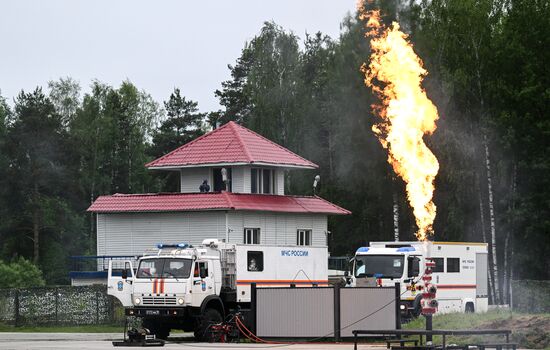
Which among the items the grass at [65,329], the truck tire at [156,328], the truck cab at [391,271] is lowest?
the grass at [65,329]

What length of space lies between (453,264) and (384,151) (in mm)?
22075

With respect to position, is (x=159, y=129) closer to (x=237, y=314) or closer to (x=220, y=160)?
(x=220, y=160)

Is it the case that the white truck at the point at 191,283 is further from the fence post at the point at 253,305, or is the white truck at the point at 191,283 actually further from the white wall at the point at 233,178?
the white wall at the point at 233,178

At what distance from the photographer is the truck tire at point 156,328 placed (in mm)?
40938

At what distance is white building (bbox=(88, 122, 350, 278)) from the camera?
192 ft

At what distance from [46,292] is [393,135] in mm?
19854

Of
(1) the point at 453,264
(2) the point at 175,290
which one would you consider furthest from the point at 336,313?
(1) the point at 453,264

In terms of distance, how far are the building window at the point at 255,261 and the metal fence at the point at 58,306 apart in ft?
35.9

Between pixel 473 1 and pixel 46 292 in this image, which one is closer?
pixel 46 292

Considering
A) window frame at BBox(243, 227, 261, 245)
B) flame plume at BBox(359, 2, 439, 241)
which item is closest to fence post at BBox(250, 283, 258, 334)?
flame plume at BBox(359, 2, 439, 241)

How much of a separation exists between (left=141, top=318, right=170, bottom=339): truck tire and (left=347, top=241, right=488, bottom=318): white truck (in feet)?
26.5

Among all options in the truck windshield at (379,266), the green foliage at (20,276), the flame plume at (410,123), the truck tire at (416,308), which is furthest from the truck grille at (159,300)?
the green foliage at (20,276)

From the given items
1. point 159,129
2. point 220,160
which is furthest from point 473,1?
point 159,129

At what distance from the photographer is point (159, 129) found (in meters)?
114
